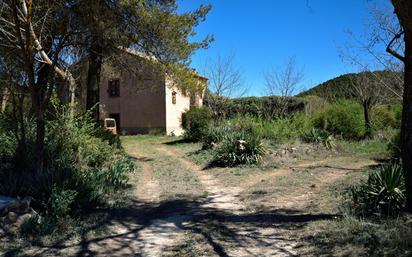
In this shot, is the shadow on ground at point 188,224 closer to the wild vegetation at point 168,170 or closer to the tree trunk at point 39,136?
the wild vegetation at point 168,170

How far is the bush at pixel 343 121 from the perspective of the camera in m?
19.7

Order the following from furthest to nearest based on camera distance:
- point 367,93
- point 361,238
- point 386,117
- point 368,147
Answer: point 386,117
point 367,93
point 368,147
point 361,238

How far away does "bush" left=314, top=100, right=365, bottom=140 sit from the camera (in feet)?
64.5

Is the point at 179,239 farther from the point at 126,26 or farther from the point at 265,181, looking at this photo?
the point at 126,26

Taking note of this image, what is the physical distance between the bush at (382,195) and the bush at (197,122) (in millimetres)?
14741

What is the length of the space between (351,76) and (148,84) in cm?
1429

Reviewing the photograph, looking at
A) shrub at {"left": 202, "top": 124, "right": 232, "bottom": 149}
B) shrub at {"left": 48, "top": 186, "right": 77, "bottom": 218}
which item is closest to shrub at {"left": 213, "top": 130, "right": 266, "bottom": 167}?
shrub at {"left": 202, "top": 124, "right": 232, "bottom": 149}

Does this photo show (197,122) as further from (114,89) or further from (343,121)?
(114,89)

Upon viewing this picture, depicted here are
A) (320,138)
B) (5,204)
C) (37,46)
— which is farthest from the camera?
(320,138)

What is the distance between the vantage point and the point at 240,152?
515 inches

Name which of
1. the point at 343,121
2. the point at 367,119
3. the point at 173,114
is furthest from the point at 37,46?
the point at 173,114

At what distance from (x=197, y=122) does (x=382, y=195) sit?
1608cm

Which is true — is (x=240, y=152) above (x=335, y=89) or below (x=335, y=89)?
below

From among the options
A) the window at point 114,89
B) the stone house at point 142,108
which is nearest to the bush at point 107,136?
the stone house at point 142,108
